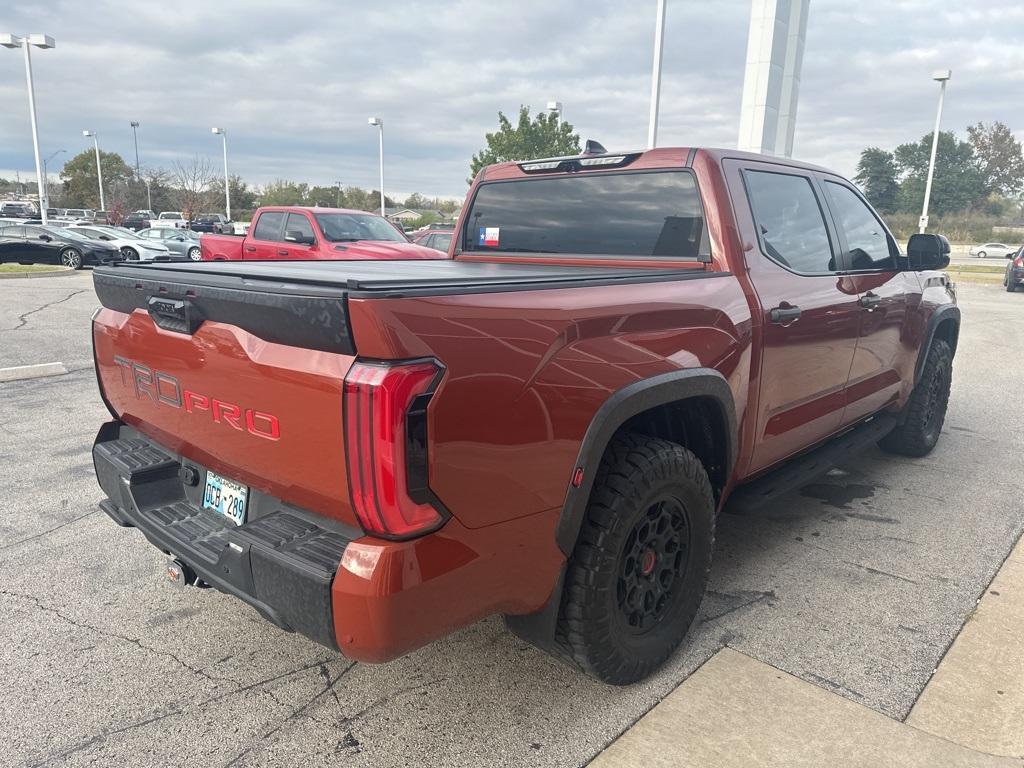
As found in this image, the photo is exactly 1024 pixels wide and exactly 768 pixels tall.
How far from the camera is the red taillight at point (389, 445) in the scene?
5.80ft

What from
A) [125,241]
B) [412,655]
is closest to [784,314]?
[412,655]

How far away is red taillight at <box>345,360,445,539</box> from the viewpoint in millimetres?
1768

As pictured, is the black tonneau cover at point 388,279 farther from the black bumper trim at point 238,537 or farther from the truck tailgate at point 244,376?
the black bumper trim at point 238,537

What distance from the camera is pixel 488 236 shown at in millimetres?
4230

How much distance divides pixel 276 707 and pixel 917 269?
4.22 meters

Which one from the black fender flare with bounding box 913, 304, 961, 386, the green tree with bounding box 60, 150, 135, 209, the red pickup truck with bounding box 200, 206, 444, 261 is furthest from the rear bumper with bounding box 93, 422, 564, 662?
the green tree with bounding box 60, 150, 135, 209

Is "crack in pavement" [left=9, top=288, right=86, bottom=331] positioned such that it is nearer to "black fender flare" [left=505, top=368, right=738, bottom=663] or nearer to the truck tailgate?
the truck tailgate

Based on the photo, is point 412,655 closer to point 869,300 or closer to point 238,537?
point 238,537

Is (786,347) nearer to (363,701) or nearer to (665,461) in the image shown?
(665,461)

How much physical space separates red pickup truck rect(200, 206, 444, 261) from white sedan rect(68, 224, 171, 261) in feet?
43.0

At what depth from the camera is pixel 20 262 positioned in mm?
21297

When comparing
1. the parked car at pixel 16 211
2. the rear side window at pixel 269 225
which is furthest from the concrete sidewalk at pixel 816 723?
the parked car at pixel 16 211

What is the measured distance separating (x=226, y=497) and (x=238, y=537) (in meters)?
0.36

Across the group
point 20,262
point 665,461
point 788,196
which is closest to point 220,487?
point 665,461
